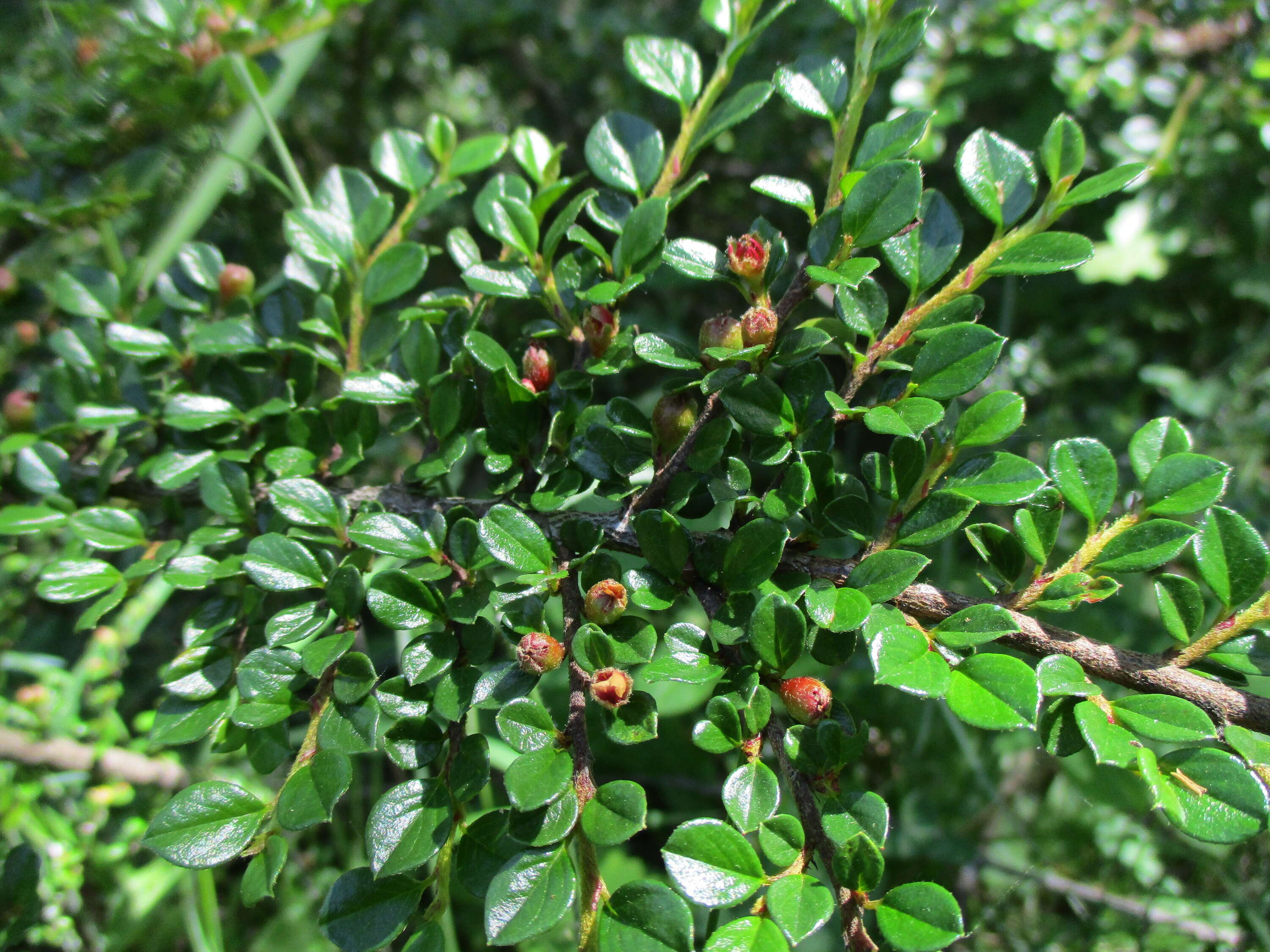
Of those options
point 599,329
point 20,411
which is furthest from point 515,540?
point 20,411

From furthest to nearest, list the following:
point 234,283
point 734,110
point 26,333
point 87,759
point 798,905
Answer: point 87,759 < point 26,333 < point 234,283 < point 734,110 < point 798,905

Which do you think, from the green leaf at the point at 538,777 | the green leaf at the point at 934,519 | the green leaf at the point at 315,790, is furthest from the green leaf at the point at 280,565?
the green leaf at the point at 934,519

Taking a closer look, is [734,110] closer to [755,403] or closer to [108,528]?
[755,403]

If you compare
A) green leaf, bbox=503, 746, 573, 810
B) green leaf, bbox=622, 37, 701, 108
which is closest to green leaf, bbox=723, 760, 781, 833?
green leaf, bbox=503, 746, 573, 810

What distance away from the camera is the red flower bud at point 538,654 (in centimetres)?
61

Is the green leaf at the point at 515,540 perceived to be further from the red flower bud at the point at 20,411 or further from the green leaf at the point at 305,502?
the red flower bud at the point at 20,411

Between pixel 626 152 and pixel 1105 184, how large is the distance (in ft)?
A: 1.30

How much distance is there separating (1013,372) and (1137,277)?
0.43m

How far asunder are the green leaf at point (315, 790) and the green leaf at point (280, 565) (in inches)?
5.7

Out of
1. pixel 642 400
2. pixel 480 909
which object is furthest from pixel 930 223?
pixel 480 909

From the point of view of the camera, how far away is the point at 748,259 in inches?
Answer: 25.3

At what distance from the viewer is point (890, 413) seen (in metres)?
0.59

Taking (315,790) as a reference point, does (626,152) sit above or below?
above

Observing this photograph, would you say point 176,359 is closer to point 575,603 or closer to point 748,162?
point 575,603
